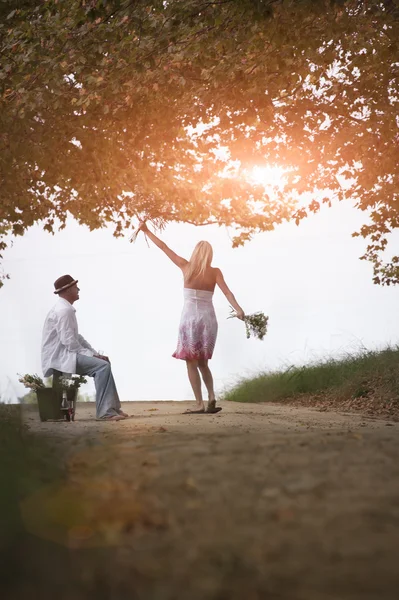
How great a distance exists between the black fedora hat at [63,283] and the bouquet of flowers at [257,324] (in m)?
2.86

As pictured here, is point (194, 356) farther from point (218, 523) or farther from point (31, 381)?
point (218, 523)

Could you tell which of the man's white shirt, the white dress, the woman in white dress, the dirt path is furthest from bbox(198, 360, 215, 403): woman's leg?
the dirt path

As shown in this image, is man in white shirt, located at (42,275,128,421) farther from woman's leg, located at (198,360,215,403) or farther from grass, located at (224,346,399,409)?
grass, located at (224,346,399,409)

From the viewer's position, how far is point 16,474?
383 cm

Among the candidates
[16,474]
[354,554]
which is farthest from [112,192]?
[354,554]

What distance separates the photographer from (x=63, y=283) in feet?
33.5

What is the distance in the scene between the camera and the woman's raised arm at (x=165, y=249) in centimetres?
1075

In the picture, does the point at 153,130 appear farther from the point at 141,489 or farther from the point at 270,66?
the point at 141,489

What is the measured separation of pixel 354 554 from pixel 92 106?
35.0 ft

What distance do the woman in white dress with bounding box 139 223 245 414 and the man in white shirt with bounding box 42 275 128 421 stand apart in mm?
1254

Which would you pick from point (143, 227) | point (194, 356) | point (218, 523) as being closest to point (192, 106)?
point (143, 227)

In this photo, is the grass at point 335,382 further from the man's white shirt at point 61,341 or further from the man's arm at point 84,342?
the man's white shirt at point 61,341

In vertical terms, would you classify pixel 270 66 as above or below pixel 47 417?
above

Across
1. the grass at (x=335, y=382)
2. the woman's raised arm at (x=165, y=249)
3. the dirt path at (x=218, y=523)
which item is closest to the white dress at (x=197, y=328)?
the woman's raised arm at (x=165, y=249)
